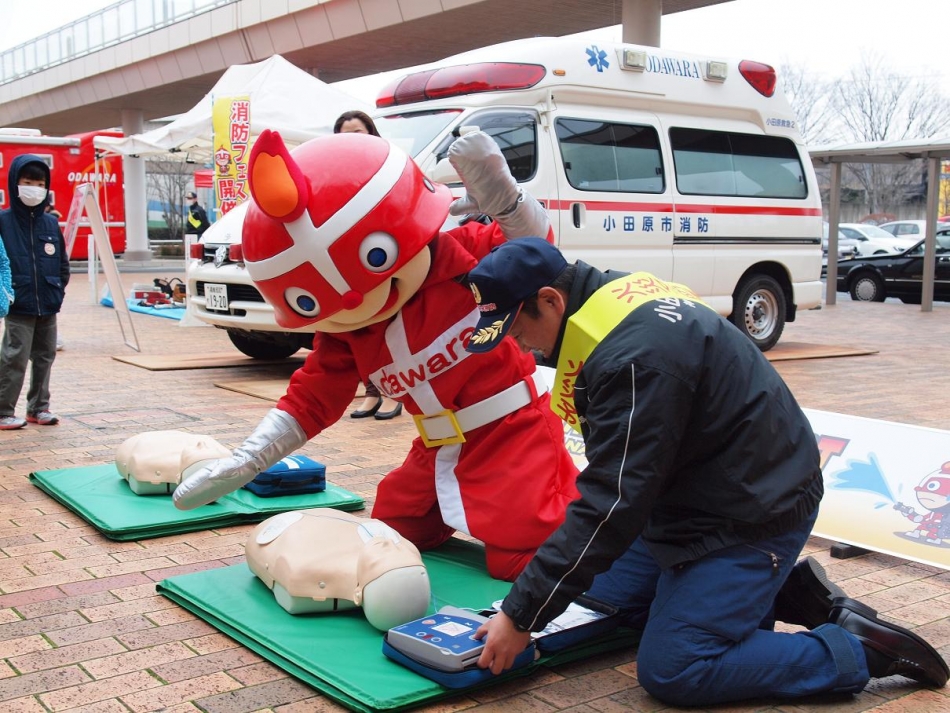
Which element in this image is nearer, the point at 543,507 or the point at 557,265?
the point at 557,265

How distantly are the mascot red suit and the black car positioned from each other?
16595 millimetres

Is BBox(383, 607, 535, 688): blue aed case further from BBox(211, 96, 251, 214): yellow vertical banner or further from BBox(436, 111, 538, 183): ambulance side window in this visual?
BBox(211, 96, 251, 214): yellow vertical banner

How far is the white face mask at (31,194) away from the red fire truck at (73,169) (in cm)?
1106

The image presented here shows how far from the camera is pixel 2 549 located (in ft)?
13.6

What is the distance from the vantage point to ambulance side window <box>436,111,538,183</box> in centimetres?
843

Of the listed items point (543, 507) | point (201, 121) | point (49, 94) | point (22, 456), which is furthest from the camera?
point (49, 94)

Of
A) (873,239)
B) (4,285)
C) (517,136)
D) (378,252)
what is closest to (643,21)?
(517,136)

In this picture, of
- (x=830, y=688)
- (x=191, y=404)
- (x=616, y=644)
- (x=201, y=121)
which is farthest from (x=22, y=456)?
(x=201, y=121)

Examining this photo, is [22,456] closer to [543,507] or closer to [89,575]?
[89,575]

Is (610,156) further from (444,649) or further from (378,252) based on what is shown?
(444,649)

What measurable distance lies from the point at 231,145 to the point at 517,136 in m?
4.75

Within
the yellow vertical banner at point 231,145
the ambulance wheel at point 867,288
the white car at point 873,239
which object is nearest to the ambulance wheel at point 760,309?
the yellow vertical banner at point 231,145

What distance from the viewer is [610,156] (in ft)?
30.1

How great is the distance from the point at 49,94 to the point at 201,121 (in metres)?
23.2
